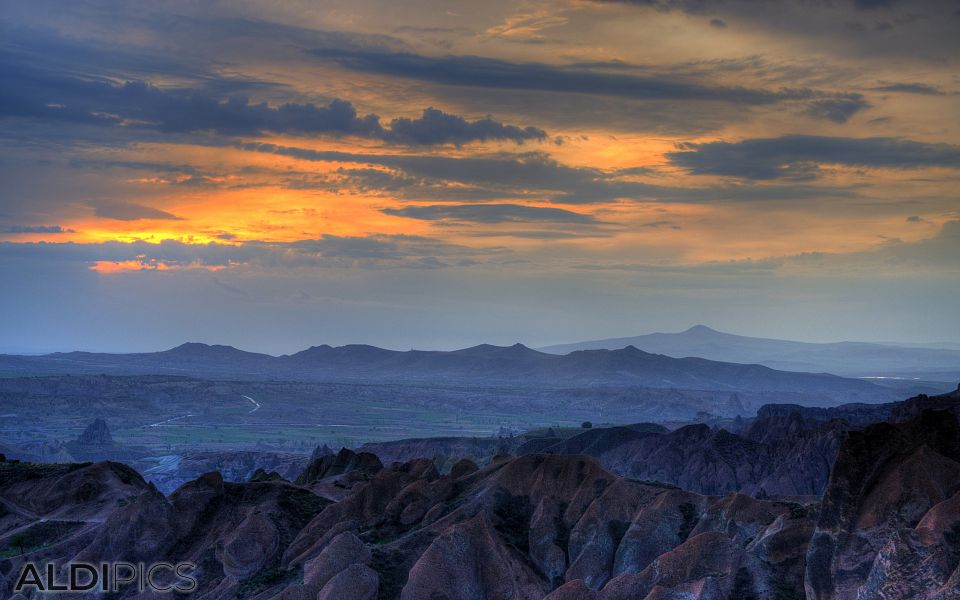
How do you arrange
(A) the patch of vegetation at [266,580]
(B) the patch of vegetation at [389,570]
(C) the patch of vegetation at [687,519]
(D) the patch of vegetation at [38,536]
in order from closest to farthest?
1. (B) the patch of vegetation at [389,570]
2. (C) the patch of vegetation at [687,519]
3. (A) the patch of vegetation at [266,580]
4. (D) the patch of vegetation at [38,536]

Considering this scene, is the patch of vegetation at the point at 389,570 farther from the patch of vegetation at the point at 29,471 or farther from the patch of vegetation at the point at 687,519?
the patch of vegetation at the point at 29,471

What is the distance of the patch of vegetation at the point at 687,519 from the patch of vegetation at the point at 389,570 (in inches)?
1049

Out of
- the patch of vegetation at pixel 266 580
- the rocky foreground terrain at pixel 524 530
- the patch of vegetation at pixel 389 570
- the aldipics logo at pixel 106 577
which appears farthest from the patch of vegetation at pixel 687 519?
the aldipics logo at pixel 106 577

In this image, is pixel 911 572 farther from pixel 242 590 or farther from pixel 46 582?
pixel 46 582

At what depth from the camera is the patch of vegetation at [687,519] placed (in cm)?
9856

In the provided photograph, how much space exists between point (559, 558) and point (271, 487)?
39.6 meters

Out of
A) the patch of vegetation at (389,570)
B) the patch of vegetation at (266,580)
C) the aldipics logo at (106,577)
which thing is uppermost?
the patch of vegetation at (389,570)

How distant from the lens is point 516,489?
115375mm

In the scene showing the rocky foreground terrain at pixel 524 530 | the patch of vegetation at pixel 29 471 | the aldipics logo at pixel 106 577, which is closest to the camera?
the rocky foreground terrain at pixel 524 530

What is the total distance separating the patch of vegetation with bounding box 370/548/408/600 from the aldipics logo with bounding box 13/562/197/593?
24.0 metres

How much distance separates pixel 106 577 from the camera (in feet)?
355

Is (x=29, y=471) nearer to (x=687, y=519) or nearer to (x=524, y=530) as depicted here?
(x=524, y=530)

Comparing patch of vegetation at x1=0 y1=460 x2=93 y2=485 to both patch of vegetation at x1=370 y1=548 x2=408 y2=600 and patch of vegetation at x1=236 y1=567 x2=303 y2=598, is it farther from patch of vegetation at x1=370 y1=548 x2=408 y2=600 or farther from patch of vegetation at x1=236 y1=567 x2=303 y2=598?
patch of vegetation at x1=370 y1=548 x2=408 y2=600

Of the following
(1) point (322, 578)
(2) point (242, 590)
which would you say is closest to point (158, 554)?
(2) point (242, 590)
